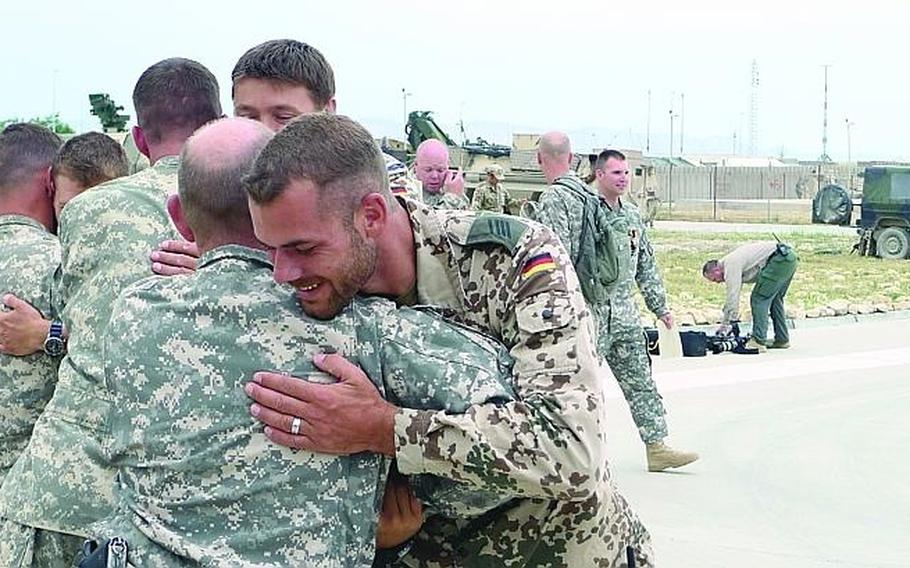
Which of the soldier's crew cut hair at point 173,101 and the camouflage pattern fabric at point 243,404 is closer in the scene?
the camouflage pattern fabric at point 243,404

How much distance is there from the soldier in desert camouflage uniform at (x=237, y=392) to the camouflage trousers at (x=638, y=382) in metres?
5.74

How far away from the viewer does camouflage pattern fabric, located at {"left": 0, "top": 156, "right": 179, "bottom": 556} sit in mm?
2977

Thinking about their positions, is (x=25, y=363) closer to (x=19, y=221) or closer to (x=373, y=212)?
(x=19, y=221)

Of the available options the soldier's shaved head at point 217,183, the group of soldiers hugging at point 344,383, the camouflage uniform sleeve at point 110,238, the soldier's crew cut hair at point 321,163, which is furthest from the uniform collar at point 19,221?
the soldier's crew cut hair at point 321,163

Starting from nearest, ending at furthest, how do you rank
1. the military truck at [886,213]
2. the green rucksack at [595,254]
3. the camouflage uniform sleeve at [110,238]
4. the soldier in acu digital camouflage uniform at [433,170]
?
1. the camouflage uniform sleeve at [110,238]
2. the green rucksack at [595,254]
3. the soldier in acu digital camouflage uniform at [433,170]
4. the military truck at [886,213]

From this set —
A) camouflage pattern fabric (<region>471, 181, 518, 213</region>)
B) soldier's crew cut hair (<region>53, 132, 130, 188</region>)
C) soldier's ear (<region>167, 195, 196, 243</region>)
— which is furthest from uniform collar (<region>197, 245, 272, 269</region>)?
camouflage pattern fabric (<region>471, 181, 518, 213</region>)

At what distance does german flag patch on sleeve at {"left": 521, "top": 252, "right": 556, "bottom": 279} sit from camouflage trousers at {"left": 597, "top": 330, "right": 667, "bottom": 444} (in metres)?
5.59

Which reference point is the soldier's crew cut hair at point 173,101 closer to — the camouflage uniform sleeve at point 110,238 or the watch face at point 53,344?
the camouflage uniform sleeve at point 110,238

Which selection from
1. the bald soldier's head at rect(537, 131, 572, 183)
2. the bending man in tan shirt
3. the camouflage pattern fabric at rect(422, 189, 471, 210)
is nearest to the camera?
the bald soldier's head at rect(537, 131, 572, 183)

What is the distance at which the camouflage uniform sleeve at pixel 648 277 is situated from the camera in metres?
8.66

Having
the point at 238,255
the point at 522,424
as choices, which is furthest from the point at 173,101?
the point at 522,424

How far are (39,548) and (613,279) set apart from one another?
512 centimetres

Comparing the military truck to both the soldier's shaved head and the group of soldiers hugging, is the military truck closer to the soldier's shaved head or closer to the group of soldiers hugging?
the group of soldiers hugging

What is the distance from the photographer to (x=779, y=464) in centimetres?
829
